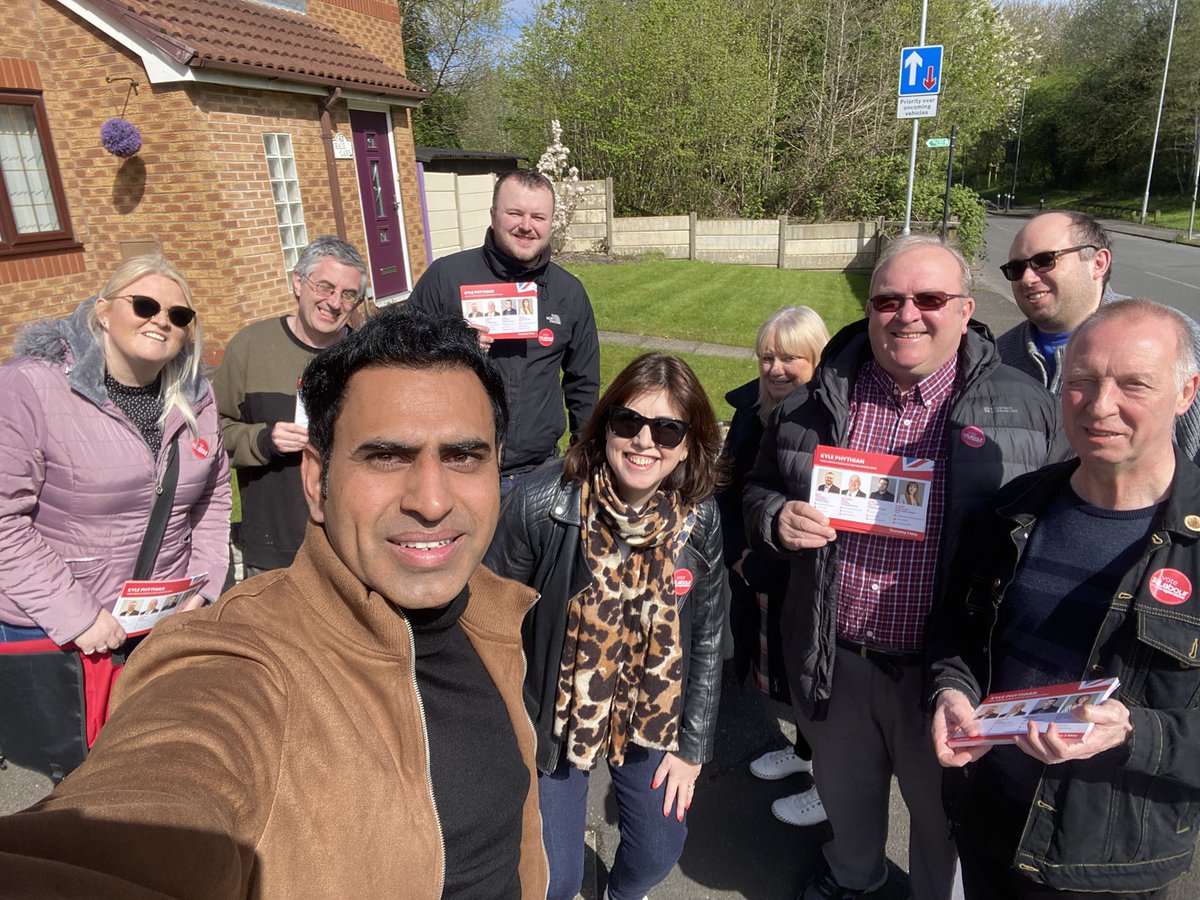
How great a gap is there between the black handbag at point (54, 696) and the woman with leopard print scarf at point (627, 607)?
1526mm

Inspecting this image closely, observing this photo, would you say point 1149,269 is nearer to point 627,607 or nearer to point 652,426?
point 652,426

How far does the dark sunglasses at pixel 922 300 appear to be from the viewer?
2258 mm

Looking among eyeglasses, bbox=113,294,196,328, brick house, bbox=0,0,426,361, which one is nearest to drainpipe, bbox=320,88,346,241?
brick house, bbox=0,0,426,361

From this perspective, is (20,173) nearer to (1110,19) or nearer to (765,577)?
(765,577)

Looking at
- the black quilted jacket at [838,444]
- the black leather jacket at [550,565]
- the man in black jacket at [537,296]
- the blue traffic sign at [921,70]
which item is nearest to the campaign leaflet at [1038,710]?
the black quilted jacket at [838,444]

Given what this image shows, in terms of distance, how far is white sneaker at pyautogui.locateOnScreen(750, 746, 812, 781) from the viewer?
3420mm

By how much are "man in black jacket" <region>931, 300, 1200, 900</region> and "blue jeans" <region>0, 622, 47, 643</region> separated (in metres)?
2.95

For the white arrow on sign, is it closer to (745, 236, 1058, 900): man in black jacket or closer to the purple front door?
the purple front door

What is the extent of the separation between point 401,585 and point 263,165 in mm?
9935

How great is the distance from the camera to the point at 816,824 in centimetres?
315

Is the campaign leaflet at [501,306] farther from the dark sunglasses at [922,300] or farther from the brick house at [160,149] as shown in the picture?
the brick house at [160,149]

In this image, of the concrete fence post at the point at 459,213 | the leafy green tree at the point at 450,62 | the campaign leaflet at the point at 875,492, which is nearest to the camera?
the campaign leaflet at the point at 875,492

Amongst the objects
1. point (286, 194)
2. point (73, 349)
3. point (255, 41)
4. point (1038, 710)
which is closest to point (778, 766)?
point (1038, 710)

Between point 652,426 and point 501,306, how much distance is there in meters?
1.88
